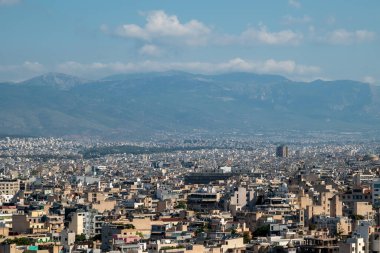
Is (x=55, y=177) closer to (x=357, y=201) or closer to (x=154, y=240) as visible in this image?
(x=357, y=201)

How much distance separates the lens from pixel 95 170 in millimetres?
139000

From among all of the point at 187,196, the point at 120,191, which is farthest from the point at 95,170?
the point at 187,196

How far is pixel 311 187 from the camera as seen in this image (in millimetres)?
77188

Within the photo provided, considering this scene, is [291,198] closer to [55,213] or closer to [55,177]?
[55,213]

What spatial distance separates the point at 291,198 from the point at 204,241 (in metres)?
19.7

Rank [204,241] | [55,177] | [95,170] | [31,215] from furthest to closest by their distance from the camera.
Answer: [95,170]
[55,177]
[31,215]
[204,241]

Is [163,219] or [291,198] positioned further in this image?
[291,198]

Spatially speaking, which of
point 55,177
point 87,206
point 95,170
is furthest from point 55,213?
point 95,170

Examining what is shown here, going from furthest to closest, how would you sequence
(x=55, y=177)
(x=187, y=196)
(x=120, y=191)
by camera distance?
(x=55, y=177), (x=120, y=191), (x=187, y=196)

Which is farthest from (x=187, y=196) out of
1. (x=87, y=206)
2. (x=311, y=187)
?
(x=87, y=206)

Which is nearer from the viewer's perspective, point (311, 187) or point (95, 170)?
point (311, 187)

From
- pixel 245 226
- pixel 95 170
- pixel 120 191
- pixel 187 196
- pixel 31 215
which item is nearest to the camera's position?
pixel 245 226

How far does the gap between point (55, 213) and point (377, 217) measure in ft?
50.1

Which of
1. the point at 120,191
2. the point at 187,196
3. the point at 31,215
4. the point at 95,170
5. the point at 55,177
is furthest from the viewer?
the point at 95,170
